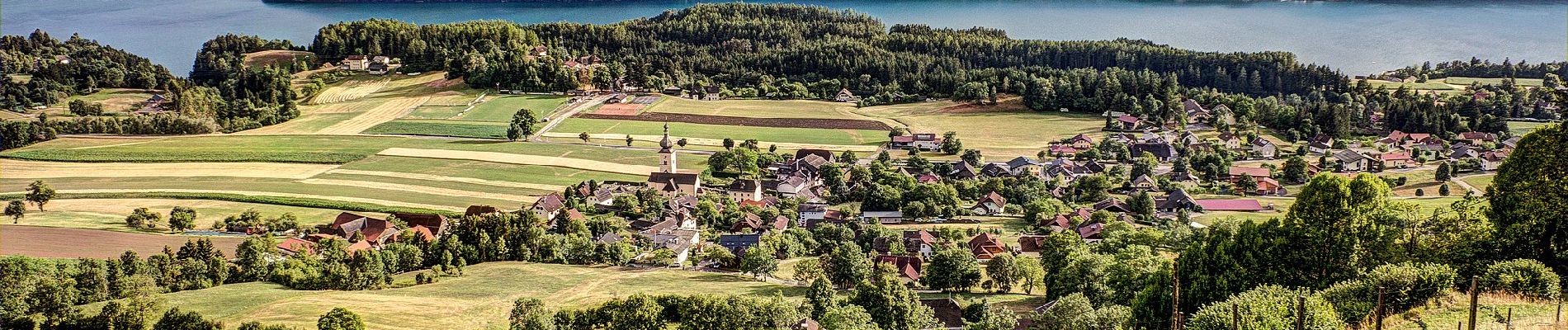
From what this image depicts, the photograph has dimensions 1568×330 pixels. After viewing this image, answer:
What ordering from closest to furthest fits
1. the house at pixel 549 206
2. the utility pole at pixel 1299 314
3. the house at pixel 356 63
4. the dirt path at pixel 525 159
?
the utility pole at pixel 1299 314
the house at pixel 549 206
the dirt path at pixel 525 159
the house at pixel 356 63

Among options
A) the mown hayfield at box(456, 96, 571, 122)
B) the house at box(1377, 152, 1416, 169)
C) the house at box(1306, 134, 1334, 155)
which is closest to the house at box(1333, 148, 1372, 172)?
the house at box(1377, 152, 1416, 169)

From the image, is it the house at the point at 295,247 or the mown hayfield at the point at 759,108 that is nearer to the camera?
the house at the point at 295,247

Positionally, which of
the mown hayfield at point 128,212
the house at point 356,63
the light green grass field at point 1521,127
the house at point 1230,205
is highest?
the house at point 356,63

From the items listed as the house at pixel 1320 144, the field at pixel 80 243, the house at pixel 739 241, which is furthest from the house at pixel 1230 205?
the field at pixel 80 243

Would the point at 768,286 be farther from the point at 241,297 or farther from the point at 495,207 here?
the point at 495,207

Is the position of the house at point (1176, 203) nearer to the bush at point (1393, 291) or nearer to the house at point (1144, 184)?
the house at point (1144, 184)

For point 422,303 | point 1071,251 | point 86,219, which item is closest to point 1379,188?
point 1071,251
